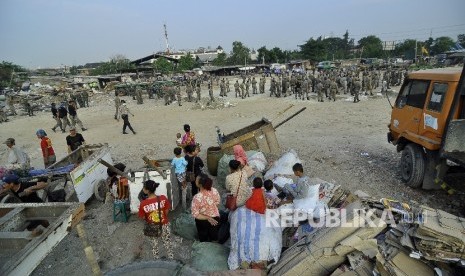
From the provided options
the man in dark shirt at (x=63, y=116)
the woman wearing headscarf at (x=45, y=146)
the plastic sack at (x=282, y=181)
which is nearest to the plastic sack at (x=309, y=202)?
the plastic sack at (x=282, y=181)

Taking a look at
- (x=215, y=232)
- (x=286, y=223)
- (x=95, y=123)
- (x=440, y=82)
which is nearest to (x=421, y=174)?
(x=440, y=82)

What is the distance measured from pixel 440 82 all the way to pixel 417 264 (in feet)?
11.4

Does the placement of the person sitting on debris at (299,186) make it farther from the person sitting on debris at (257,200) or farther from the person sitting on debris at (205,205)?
the person sitting on debris at (205,205)

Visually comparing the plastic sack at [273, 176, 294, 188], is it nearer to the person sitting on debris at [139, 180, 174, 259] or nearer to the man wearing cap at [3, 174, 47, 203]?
the person sitting on debris at [139, 180, 174, 259]

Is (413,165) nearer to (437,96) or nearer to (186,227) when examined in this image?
(437,96)

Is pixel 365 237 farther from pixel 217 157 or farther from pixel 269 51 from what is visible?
pixel 269 51

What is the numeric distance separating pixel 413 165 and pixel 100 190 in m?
6.13

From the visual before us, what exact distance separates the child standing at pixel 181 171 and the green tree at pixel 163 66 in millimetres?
34220

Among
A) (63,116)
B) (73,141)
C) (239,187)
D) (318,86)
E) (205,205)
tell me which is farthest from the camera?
(318,86)

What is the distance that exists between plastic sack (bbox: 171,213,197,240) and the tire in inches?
90.9

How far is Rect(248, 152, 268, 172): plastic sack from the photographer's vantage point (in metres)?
6.51

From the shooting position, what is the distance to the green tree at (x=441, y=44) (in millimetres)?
47969

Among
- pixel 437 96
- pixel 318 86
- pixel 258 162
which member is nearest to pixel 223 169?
pixel 258 162

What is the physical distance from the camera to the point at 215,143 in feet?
34.2
